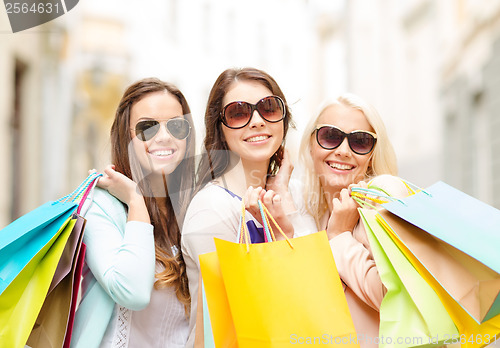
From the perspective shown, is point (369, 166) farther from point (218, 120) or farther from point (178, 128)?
point (178, 128)

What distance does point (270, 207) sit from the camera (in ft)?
5.07

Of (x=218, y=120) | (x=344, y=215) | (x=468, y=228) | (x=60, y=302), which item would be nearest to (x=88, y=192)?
(x=60, y=302)

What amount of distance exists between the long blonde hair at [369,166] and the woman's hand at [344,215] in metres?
0.20

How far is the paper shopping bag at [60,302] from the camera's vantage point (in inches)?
58.7

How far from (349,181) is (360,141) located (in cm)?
13

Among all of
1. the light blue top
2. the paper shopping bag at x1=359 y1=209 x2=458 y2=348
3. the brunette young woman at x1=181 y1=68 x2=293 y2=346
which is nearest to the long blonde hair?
the brunette young woman at x1=181 y1=68 x2=293 y2=346

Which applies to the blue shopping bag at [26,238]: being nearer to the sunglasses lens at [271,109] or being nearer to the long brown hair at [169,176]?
the long brown hair at [169,176]

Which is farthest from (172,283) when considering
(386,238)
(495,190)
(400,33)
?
(400,33)

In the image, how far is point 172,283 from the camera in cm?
164

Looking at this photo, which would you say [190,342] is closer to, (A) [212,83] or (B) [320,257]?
(B) [320,257]

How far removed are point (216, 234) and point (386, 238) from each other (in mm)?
452

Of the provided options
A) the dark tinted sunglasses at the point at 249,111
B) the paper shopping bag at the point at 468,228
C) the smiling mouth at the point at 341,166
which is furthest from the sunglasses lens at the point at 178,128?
the paper shopping bag at the point at 468,228

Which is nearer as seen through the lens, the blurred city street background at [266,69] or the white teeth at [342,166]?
the white teeth at [342,166]

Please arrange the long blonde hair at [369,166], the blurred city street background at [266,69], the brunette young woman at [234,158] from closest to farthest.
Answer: the brunette young woman at [234,158] < the long blonde hair at [369,166] < the blurred city street background at [266,69]
